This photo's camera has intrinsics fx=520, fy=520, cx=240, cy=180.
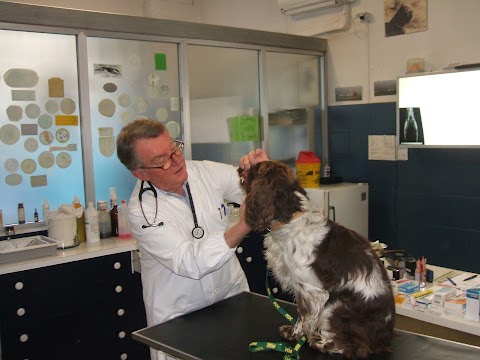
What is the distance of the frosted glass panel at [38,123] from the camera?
326cm

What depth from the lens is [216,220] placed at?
227 cm

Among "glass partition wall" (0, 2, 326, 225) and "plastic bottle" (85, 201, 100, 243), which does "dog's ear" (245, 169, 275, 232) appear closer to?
"plastic bottle" (85, 201, 100, 243)

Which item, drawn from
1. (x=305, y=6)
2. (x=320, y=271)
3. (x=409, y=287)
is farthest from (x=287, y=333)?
(x=305, y=6)

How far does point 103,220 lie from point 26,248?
0.67 meters

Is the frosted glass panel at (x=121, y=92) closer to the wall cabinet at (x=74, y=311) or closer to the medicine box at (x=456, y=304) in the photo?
the wall cabinet at (x=74, y=311)

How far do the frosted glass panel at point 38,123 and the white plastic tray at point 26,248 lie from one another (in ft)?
0.65

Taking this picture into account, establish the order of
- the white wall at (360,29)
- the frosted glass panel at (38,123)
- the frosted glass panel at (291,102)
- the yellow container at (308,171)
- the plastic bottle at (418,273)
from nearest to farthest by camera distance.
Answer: the plastic bottle at (418,273) → the frosted glass panel at (38,123) → the white wall at (360,29) → the yellow container at (308,171) → the frosted glass panel at (291,102)

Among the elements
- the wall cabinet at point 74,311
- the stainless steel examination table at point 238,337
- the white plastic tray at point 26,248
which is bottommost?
the wall cabinet at point 74,311

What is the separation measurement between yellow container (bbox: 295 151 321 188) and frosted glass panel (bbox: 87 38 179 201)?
1295mm

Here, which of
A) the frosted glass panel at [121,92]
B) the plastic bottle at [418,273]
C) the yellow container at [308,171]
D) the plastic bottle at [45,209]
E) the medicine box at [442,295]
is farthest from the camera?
the yellow container at [308,171]

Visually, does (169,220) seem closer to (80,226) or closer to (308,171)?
(80,226)

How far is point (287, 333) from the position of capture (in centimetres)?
182

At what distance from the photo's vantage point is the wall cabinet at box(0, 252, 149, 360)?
287 centimetres

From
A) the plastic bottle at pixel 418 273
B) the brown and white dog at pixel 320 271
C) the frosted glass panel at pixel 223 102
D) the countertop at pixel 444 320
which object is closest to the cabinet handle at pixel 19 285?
the brown and white dog at pixel 320 271
